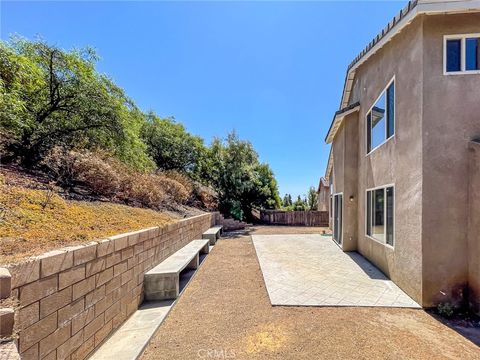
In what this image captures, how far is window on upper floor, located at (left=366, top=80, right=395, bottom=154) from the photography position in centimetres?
615

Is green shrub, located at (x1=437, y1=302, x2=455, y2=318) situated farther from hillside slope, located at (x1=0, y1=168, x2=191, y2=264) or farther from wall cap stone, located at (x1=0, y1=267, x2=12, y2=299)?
wall cap stone, located at (x1=0, y1=267, x2=12, y2=299)

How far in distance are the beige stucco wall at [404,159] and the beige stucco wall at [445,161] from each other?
142 mm

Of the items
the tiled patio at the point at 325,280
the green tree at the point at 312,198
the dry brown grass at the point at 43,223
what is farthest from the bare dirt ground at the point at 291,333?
the green tree at the point at 312,198

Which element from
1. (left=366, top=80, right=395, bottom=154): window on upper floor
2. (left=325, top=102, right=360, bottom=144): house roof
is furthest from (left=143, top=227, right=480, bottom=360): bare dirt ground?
(left=325, top=102, right=360, bottom=144): house roof

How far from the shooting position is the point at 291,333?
3.57 meters

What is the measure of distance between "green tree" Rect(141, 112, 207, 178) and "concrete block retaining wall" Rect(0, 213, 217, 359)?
1244cm

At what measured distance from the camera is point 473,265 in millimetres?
4285

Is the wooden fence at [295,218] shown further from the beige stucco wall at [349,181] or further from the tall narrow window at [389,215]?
the tall narrow window at [389,215]

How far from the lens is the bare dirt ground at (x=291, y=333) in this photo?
311cm

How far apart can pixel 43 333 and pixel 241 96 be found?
600 inches

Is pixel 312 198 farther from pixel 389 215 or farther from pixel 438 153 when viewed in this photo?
pixel 438 153

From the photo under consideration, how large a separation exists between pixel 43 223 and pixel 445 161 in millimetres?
7270

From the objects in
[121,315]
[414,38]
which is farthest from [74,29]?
[414,38]

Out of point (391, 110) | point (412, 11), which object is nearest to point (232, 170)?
point (391, 110)
